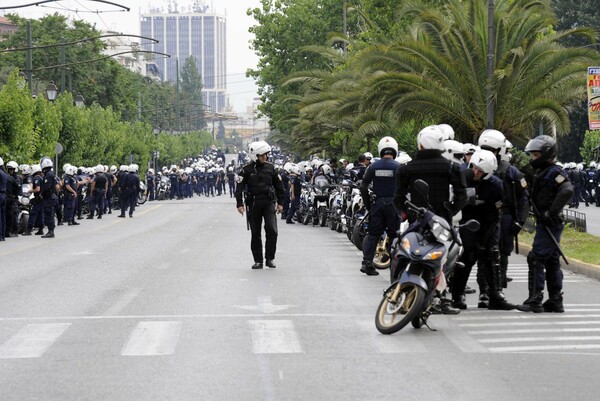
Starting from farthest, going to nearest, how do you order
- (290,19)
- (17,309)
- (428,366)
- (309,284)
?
(290,19) → (309,284) → (17,309) → (428,366)

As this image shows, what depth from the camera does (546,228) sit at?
41.4ft

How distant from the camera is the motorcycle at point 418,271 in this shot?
10.8m

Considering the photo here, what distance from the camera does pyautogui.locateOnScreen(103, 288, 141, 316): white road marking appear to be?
12.8 metres

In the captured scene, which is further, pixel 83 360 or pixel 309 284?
pixel 309 284

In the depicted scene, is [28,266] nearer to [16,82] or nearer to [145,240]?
[145,240]

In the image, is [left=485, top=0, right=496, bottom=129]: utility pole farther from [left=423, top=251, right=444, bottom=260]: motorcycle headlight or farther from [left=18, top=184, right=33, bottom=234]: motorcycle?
[left=423, top=251, right=444, bottom=260]: motorcycle headlight

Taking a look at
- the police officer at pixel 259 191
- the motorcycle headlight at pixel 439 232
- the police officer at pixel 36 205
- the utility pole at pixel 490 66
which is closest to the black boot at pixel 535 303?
the motorcycle headlight at pixel 439 232

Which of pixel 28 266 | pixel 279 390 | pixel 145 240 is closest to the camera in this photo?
pixel 279 390

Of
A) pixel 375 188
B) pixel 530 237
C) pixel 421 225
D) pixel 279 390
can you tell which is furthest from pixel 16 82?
pixel 279 390

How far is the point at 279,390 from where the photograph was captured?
8.20 m

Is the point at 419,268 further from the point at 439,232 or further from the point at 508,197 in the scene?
the point at 508,197

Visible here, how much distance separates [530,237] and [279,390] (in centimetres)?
1677

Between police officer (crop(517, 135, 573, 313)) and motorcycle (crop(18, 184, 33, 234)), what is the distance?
20.2 meters

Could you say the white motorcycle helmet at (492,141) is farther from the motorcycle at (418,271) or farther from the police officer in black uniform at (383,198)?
the police officer in black uniform at (383,198)
